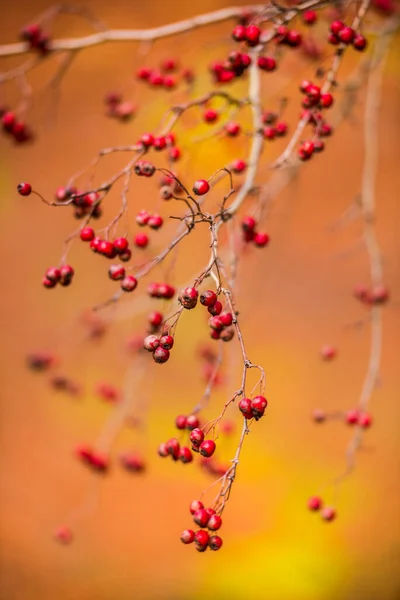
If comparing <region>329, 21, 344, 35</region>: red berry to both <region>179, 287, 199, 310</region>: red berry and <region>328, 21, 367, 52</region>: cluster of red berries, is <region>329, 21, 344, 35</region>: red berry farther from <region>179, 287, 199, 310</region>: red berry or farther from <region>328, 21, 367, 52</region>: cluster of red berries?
<region>179, 287, 199, 310</region>: red berry

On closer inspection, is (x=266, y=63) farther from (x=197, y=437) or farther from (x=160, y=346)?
(x=197, y=437)

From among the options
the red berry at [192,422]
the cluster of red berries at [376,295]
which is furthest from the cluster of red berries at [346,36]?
the red berry at [192,422]

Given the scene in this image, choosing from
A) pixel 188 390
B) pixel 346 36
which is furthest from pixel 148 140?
pixel 188 390

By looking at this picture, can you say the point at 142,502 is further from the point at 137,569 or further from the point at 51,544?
the point at 51,544

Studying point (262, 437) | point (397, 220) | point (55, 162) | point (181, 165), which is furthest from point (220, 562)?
point (55, 162)

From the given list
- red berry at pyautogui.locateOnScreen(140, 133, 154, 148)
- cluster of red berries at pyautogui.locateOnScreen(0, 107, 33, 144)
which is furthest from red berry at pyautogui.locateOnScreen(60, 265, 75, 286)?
cluster of red berries at pyautogui.locateOnScreen(0, 107, 33, 144)

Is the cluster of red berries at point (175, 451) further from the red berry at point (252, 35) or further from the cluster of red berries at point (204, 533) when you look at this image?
the red berry at point (252, 35)
